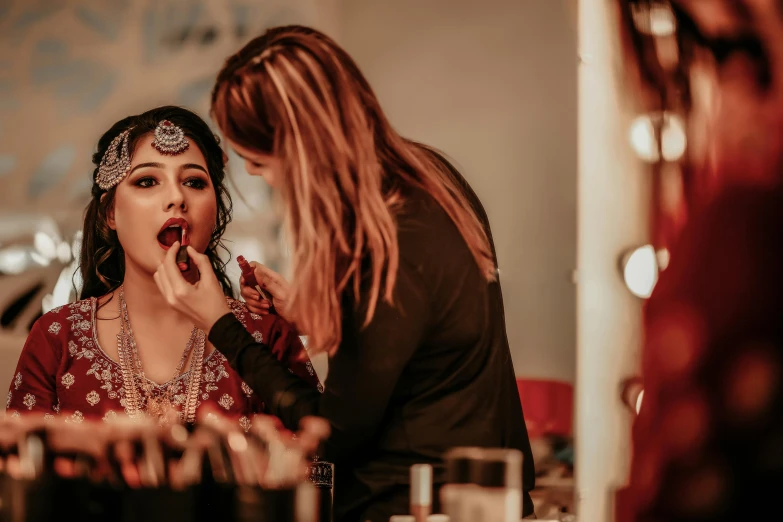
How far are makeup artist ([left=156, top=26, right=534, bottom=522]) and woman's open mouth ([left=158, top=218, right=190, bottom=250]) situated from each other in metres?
0.34

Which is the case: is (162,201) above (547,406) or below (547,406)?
above

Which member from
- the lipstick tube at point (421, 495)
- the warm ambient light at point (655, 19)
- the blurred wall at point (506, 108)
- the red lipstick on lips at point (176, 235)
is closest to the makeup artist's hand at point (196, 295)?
the red lipstick on lips at point (176, 235)

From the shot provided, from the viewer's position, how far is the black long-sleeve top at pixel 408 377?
1047 millimetres

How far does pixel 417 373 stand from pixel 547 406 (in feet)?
1.90

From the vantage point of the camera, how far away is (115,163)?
1486 mm

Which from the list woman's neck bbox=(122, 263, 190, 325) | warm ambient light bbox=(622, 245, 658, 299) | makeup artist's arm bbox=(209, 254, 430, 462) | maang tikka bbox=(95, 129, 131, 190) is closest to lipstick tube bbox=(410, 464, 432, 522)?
makeup artist's arm bbox=(209, 254, 430, 462)

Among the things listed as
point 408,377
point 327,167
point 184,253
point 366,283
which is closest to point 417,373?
point 408,377

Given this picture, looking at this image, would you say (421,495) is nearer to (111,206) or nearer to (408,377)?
(408,377)

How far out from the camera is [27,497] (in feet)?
3.17

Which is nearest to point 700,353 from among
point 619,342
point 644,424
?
point 644,424

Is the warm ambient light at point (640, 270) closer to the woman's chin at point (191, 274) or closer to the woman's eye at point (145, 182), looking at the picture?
the woman's chin at point (191, 274)

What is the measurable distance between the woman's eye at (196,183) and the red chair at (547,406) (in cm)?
65

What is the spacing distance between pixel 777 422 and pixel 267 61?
735 mm

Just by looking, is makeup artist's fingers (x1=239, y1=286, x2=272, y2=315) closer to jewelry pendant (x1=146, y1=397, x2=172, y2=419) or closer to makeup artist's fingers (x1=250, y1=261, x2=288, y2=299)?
makeup artist's fingers (x1=250, y1=261, x2=288, y2=299)
